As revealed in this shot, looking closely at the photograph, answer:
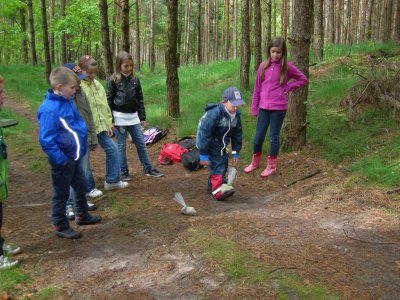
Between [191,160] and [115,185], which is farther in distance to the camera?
[191,160]

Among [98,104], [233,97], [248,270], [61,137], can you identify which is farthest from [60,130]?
[233,97]

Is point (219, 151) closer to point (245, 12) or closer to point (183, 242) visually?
point (183, 242)

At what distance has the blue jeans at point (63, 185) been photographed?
4.10 meters

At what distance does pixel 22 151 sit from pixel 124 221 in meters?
5.06

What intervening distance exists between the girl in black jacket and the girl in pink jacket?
189 centimetres

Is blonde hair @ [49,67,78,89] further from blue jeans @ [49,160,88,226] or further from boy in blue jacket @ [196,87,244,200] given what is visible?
boy in blue jacket @ [196,87,244,200]

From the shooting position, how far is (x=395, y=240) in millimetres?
3891

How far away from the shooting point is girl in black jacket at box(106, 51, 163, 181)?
5.96 meters

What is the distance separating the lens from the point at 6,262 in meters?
3.59

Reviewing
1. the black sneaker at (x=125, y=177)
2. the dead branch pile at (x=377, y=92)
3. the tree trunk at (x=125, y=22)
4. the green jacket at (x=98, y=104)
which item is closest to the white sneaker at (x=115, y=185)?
the black sneaker at (x=125, y=177)

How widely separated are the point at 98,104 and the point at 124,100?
2.02 ft

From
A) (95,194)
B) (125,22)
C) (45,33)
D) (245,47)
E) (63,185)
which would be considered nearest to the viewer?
(63,185)

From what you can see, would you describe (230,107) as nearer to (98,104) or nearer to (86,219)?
(98,104)

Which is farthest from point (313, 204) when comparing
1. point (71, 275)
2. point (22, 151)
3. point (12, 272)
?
point (22, 151)
